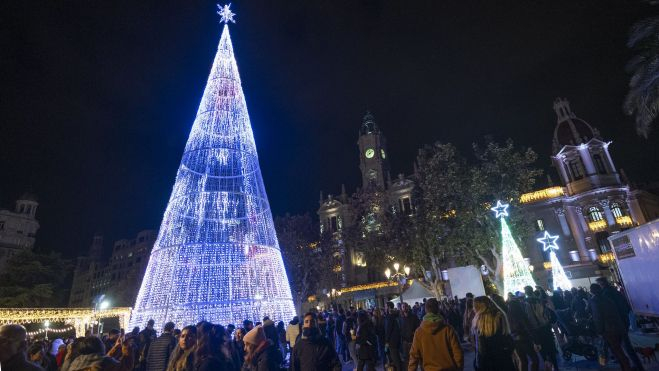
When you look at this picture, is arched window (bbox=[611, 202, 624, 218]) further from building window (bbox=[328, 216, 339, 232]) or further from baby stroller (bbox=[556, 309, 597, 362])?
building window (bbox=[328, 216, 339, 232])

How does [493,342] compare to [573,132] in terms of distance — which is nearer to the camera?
[493,342]

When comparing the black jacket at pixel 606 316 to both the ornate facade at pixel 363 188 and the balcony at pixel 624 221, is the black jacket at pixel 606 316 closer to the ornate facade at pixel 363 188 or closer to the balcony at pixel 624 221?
the ornate facade at pixel 363 188

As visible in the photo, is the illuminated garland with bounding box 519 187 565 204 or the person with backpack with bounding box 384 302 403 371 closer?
the person with backpack with bounding box 384 302 403 371

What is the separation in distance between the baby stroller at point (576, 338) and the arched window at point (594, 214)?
3065cm

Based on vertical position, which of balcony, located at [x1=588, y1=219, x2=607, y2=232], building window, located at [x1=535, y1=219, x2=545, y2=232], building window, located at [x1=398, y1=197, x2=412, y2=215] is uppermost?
building window, located at [x1=398, y1=197, x2=412, y2=215]

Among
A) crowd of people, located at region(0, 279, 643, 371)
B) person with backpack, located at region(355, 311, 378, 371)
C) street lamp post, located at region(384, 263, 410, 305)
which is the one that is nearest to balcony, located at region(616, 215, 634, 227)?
street lamp post, located at region(384, 263, 410, 305)

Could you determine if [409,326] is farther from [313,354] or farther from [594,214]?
[594,214]

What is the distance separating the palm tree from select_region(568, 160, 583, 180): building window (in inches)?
1152

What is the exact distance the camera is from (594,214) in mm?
33688

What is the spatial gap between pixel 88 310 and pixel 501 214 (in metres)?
27.4

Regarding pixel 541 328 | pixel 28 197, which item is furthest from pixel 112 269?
pixel 541 328

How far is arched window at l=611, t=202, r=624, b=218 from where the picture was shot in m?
32.5

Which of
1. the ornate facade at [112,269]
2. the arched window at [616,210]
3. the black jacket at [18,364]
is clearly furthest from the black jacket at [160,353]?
the ornate facade at [112,269]

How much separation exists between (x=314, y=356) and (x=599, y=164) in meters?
43.0
